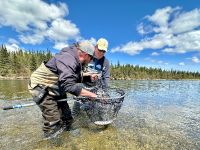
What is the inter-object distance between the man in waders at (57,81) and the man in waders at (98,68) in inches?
65.8

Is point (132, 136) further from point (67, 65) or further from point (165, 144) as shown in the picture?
point (67, 65)

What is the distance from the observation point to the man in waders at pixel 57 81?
17.2 feet

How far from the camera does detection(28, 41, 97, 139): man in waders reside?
525 centimetres

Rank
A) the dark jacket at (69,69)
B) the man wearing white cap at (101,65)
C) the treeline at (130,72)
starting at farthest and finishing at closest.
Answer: the treeline at (130,72)
the man wearing white cap at (101,65)
the dark jacket at (69,69)

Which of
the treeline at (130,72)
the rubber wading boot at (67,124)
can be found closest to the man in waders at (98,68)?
the rubber wading boot at (67,124)

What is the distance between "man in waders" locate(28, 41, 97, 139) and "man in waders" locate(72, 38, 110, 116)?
1.67 meters

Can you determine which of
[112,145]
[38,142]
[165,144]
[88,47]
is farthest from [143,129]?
[88,47]

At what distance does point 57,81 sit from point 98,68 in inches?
136

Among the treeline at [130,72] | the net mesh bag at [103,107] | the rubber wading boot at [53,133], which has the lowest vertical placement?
the rubber wading boot at [53,133]

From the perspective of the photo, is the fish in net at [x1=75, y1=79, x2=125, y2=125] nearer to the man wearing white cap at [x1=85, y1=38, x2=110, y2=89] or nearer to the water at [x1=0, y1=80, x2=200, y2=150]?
the water at [x1=0, y1=80, x2=200, y2=150]

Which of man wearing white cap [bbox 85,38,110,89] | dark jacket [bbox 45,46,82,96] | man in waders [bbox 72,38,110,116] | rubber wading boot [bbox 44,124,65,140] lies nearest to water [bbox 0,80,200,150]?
rubber wading boot [bbox 44,124,65,140]

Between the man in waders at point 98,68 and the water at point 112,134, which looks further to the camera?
the man in waders at point 98,68

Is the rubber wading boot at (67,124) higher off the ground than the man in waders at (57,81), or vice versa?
the man in waders at (57,81)

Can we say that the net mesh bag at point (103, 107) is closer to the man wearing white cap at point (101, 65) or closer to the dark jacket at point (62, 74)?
the dark jacket at point (62, 74)
